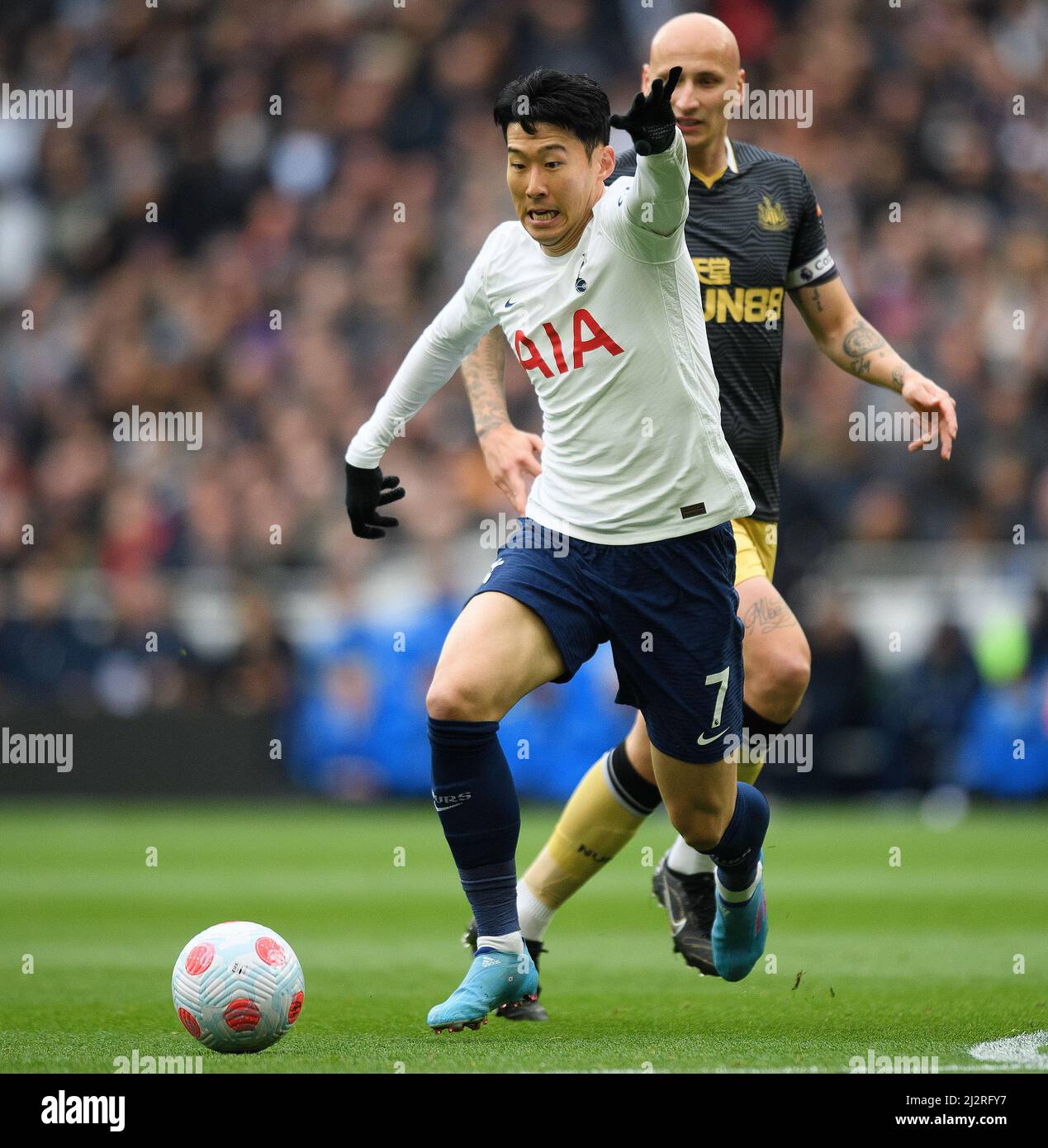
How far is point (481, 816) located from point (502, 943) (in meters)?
0.35

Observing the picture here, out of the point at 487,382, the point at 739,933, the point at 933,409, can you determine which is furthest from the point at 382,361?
the point at 933,409

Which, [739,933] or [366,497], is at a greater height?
[366,497]

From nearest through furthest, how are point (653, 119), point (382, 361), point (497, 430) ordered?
point (653, 119) → point (497, 430) → point (382, 361)

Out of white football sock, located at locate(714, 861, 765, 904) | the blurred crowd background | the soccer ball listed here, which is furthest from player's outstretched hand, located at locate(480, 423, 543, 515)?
the blurred crowd background

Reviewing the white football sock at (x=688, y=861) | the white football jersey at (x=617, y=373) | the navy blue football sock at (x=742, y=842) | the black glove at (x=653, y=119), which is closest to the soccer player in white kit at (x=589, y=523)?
the white football jersey at (x=617, y=373)

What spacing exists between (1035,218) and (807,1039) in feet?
41.3

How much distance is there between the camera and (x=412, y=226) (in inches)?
697

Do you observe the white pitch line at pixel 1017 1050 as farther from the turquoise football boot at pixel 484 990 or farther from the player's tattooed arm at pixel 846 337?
the player's tattooed arm at pixel 846 337

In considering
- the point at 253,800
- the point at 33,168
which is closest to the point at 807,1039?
the point at 253,800

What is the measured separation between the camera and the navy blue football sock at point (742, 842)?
5.71 metres

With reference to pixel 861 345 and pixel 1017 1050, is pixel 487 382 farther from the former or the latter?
pixel 1017 1050

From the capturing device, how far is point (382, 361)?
1689cm

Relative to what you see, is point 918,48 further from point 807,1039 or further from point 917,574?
point 807,1039

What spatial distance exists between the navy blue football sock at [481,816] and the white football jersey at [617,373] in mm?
689
